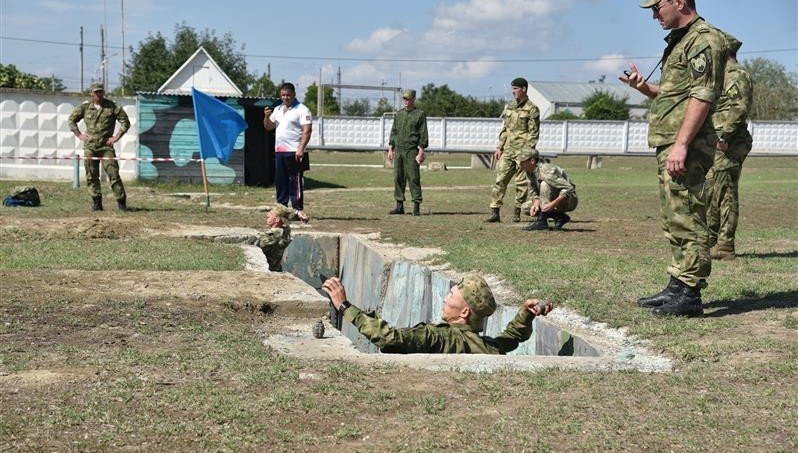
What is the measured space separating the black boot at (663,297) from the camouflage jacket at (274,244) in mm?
5275

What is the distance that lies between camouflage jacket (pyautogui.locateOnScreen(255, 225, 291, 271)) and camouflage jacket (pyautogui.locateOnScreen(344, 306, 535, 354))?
5.45 metres

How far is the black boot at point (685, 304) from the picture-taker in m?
6.38

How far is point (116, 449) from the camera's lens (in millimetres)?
3764

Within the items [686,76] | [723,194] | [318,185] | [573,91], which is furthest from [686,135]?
[573,91]

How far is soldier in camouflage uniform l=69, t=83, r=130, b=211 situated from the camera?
1462 cm

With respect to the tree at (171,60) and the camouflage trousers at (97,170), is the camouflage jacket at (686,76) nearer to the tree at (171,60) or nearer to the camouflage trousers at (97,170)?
the camouflage trousers at (97,170)

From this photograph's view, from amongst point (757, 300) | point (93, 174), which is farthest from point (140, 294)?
point (93, 174)

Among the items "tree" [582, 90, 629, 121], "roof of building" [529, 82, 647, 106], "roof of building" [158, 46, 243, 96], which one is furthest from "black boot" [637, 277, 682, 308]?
"roof of building" [529, 82, 647, 106]

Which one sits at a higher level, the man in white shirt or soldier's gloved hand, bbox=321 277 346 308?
the man in white shirt

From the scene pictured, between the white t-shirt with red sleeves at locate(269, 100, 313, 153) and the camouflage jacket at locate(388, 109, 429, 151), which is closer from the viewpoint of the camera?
the white t-shirt with red sleeves at locate(269, 100, 313, 153)

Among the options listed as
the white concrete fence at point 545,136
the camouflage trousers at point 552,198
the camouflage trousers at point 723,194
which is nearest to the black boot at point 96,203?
the camouflage trousers at point 552,198

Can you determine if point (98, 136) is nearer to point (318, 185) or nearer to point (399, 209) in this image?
point (399, 209)

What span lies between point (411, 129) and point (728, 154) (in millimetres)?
6307

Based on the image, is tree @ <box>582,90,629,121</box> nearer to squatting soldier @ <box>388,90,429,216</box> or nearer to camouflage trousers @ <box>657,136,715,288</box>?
squatting soldier @ <box>388,90,429,216</box>
